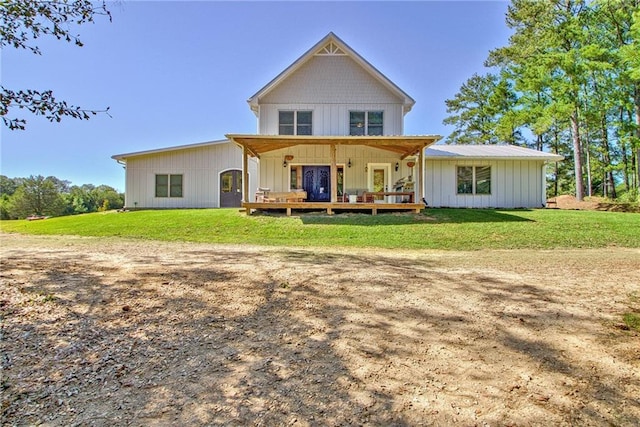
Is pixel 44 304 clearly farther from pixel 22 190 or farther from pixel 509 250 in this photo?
pixel 22 190

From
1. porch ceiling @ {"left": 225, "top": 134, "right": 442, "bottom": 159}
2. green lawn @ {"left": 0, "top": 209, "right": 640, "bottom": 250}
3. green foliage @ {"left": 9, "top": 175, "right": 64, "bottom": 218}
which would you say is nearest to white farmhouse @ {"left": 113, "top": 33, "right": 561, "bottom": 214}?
porch ceiling @ {"left": 225, "top": 134, "right": 442, "bottom": 159}

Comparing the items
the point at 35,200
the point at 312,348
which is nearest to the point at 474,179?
the point at 312,348

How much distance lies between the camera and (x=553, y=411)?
220 centimetres

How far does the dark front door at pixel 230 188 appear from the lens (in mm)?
19875

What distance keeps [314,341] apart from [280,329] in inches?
15.7

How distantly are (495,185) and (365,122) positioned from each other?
7204 millimetres

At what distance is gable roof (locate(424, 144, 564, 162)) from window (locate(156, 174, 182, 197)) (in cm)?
1321

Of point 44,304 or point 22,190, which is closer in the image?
point 44,304

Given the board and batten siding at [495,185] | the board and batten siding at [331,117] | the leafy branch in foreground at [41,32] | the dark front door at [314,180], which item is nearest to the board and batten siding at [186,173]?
the board and batten siding at [331,117]

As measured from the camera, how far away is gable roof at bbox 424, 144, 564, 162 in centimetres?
1708

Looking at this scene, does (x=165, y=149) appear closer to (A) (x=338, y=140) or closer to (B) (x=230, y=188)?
(B) (x=230, y=188)

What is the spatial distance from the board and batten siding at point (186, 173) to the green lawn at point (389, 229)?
5783 mm

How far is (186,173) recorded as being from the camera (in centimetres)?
1970

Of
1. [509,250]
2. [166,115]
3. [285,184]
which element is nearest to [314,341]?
[509,250]
